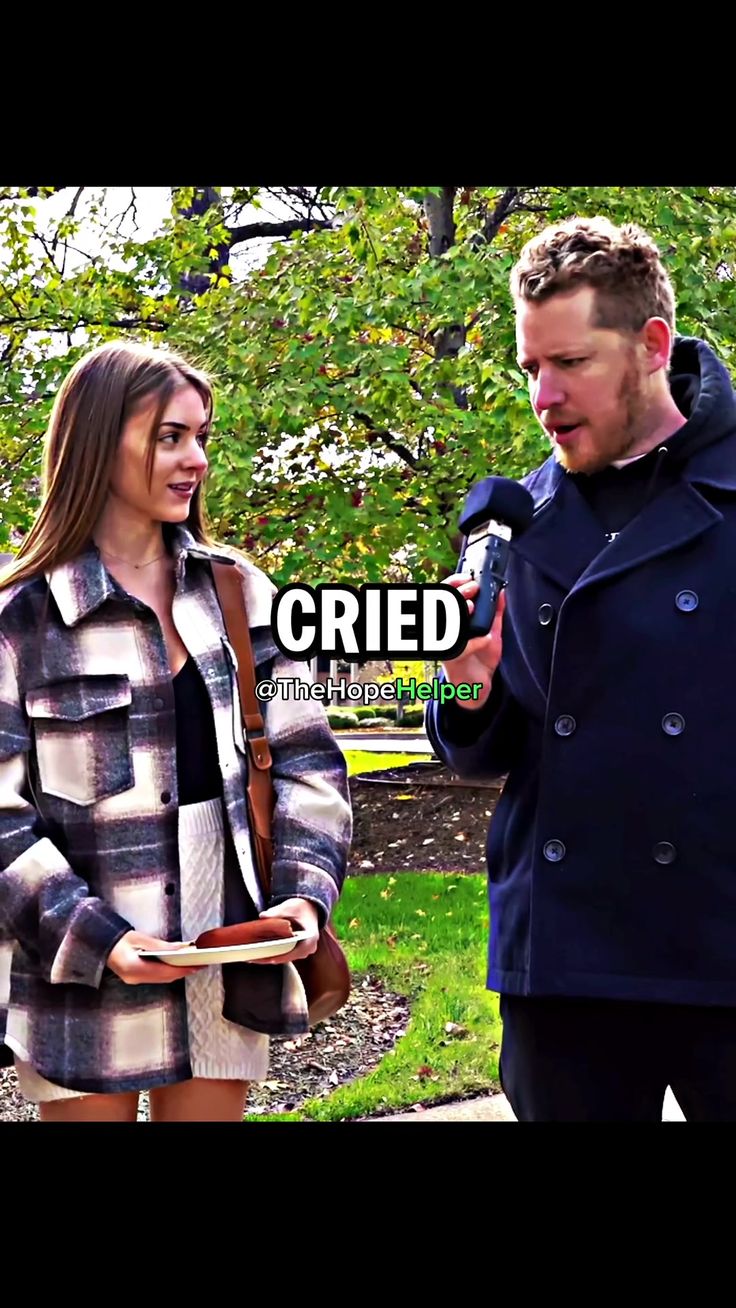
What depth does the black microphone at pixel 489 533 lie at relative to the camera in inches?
95.5

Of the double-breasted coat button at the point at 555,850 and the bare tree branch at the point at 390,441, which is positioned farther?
the bare tree branch at the point at 390,441

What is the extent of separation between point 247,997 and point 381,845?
10.3 ft

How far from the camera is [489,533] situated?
2498mm

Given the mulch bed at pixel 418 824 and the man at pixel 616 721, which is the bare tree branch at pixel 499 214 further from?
the man at pixel 616 721

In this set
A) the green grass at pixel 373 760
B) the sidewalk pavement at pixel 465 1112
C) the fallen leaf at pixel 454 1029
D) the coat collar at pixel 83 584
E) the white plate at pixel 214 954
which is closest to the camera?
the white plate at pixel 214 954

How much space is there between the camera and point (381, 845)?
5.86 m

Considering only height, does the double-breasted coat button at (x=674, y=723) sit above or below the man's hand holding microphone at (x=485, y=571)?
below

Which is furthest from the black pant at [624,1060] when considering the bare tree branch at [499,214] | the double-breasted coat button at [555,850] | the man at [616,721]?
the bare tree branch at [499,214]

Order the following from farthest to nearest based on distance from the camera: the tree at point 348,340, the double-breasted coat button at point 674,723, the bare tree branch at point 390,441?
the bare tree branch at point 390,441, the tree at point 348,340, the double-breasted coat button at point 674,723

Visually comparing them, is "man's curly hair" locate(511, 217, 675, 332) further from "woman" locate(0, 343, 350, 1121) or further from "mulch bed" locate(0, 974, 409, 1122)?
"mulch bed" locate(0, 974, 409, 1122)

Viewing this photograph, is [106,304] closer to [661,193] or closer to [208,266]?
[208,266]

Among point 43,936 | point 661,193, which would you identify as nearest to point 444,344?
point 661,193

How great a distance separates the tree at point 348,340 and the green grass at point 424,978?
1191 mm

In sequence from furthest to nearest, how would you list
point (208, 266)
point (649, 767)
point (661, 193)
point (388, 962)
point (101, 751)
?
A: point (208, 266)
point (661, 193)
point (388, 962)
point (101, 751)
point (649, 767)
